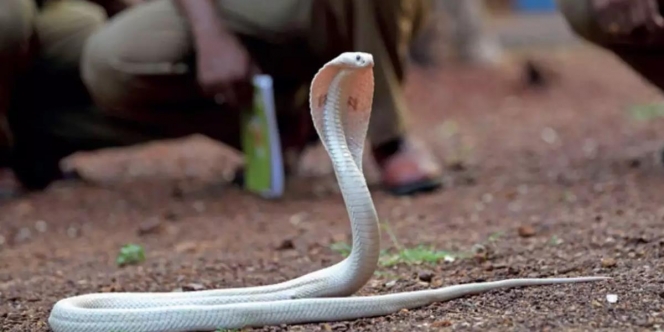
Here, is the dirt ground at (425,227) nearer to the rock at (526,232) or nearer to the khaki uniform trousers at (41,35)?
the rock at (526,232)

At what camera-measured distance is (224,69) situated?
3.74 m

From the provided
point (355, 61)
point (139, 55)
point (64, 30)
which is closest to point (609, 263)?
point (355, 61)

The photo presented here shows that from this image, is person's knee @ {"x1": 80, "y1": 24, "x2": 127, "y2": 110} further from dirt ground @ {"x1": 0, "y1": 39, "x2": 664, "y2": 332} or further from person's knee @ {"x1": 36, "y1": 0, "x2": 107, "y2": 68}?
dirt ground @ {"x1": 0, "y1": 39, "x2": 664, "y2": 332}

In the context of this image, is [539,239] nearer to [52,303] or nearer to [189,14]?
[52,303]

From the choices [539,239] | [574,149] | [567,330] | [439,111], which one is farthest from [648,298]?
[439,111]

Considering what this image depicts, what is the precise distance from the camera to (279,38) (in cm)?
389

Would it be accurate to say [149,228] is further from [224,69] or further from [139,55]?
[139,55]

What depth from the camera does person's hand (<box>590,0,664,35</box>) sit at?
3.32 meters

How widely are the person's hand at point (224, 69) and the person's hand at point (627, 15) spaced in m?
1.17

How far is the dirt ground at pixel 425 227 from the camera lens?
216cm

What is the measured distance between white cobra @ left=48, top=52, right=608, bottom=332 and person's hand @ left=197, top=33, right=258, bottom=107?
162 centimetres

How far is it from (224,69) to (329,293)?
5.61ft

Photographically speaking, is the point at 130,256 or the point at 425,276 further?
the point at 130,256

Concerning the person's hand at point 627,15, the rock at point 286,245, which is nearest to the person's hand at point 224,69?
the rock at point 286,245
